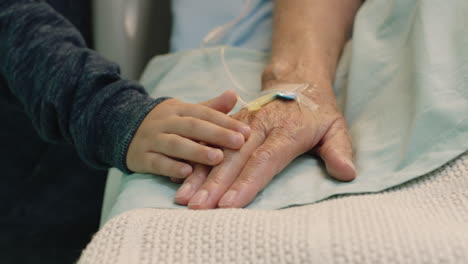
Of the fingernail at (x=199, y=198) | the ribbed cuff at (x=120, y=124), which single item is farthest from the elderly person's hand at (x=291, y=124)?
the ribbed cuff at (x=120, y=124)

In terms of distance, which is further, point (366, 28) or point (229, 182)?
point (366, 28)

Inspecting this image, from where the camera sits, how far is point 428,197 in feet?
1.86

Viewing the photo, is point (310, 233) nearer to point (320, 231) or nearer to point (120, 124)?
point (320, 231)

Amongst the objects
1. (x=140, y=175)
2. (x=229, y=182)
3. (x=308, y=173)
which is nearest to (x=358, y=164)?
(x=308, y=173)

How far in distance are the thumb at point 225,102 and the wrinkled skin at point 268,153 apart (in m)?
0.03

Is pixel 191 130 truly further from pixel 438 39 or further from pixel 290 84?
pixel 438 39

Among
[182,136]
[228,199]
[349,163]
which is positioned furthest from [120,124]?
[349,163]

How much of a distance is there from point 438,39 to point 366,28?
175 millimetres

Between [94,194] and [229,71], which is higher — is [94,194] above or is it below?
below

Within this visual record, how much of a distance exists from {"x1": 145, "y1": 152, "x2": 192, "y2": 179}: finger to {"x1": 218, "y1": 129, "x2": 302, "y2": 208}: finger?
7cm

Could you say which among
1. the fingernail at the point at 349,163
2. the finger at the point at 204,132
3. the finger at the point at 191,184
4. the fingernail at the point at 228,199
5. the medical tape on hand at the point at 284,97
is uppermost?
the finger at the point at 204,132

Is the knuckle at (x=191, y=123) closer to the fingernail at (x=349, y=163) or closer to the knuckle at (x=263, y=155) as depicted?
the knuckle at (x=263, y=155)

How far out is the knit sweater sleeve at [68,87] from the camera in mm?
729

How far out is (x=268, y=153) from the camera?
64 cm
